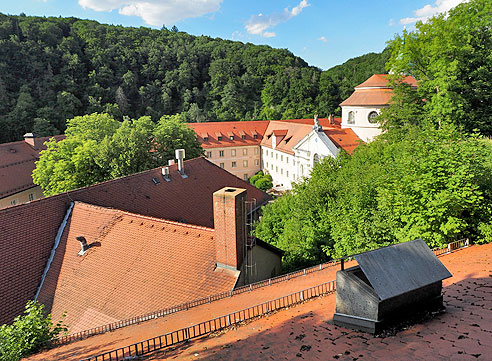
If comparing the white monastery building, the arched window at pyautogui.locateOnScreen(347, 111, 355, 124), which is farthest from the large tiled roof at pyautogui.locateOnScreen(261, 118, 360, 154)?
the white monastery building

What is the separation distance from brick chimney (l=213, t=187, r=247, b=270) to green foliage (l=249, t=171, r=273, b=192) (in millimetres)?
35949

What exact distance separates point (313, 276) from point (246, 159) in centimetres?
4278

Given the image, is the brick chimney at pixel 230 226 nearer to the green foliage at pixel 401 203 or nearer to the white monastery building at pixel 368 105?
the green foliage at pixel 401 203

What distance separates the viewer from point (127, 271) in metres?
12.1

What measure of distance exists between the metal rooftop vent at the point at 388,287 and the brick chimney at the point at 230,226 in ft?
13.9

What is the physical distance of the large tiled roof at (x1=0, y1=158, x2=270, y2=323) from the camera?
12180mm

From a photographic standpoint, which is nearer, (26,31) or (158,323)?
(158,323)

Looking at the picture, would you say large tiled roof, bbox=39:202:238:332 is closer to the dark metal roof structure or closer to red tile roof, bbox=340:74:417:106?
the dark metal roof structure

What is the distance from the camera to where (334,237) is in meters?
15.2

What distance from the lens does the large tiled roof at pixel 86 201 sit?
12.2 meters

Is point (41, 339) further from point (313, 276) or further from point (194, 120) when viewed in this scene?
point (194, 120)

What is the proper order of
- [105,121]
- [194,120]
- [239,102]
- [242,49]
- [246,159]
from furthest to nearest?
[242,49] < [239,102] < [194,120] < [246,159] < [105,121]

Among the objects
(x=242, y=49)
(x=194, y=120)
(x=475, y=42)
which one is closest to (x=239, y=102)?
(x=194, y=120)

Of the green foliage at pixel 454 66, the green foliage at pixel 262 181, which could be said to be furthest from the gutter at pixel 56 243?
the green foliage at pixel 262 181
